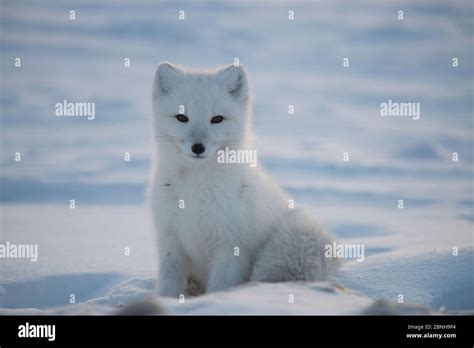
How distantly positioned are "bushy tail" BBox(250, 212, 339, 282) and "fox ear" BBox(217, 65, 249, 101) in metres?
0.92

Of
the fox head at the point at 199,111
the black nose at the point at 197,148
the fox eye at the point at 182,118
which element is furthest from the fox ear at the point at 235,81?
the black nose at the point at 197,148

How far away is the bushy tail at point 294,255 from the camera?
4465 mm

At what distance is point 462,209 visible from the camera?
865cm

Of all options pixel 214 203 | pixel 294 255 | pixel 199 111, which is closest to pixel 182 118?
pixel 199 111

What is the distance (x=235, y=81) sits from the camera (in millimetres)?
4758

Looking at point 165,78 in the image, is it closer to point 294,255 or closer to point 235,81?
point 235,81

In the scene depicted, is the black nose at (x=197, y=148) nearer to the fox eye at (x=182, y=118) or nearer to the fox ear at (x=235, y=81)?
the fox eye at (x=182, y=118)

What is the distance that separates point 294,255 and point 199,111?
1.10 meters

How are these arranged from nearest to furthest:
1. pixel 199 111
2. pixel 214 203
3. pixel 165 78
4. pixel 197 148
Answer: pixel 197 148 → pixel 199 111 → pixel 214 203 → pixel 165 78

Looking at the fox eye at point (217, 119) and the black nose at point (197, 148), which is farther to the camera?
the fox eye at point (217, 119)

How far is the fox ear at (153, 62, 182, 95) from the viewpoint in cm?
470

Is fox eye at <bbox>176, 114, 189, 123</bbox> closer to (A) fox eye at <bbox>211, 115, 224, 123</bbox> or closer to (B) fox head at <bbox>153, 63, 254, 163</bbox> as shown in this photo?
(B) fox head at <bbox>153, 63, 254, 163</bbox>

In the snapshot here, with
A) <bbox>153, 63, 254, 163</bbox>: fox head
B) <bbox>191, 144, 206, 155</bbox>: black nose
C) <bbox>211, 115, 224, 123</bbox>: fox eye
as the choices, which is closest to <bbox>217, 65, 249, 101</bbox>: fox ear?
<bbox>153, 63, 254, 163</bbox>: fox head

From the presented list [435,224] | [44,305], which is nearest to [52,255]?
[44,305]
